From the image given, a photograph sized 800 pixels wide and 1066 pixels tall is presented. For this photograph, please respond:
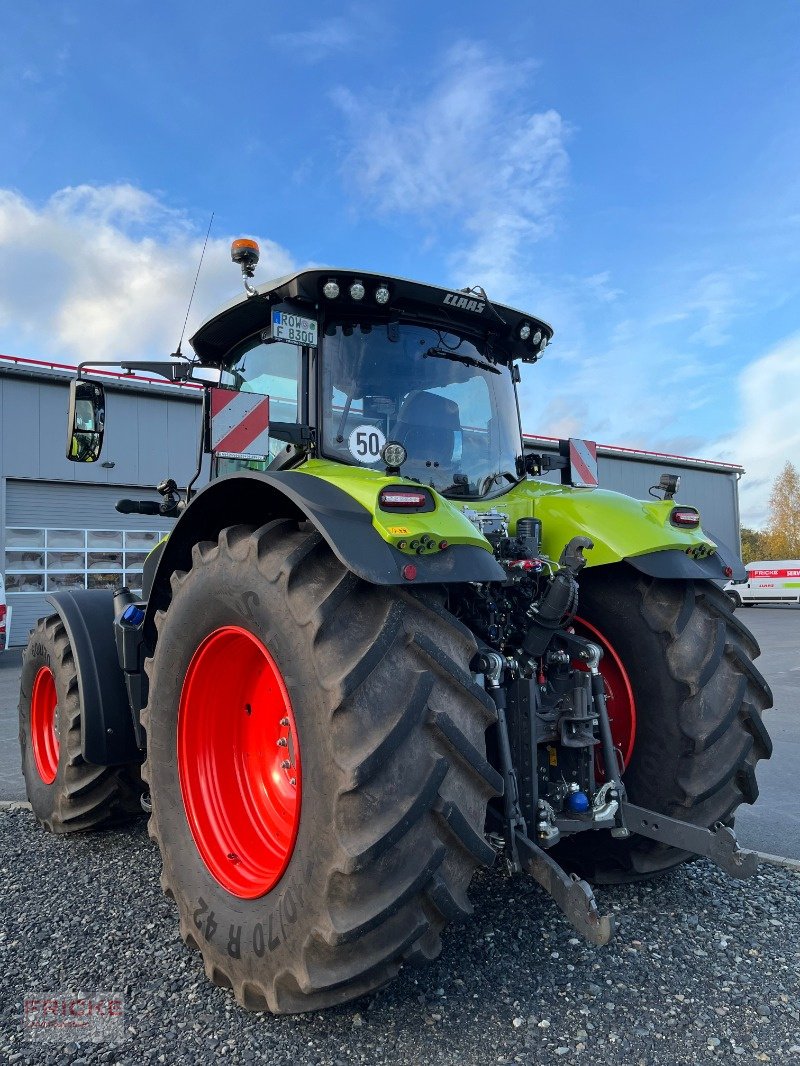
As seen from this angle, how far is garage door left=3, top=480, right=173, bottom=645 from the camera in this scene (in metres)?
14.9

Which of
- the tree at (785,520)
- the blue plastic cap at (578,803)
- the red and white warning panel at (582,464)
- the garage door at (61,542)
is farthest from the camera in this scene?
the tree at (785,520)

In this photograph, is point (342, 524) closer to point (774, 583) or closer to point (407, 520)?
point (407, 520)

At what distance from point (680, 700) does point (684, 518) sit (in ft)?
2.29

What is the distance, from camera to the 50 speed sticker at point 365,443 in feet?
9.64

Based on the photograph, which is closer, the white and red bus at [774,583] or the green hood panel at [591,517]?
the green hood panel at [591,517]

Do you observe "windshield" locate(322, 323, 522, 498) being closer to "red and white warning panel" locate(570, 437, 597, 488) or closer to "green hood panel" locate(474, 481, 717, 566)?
"green hood panel" locate(474, 481, 717, 566)

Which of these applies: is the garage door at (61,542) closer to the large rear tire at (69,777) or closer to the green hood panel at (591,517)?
the large rear tire at (69,777)

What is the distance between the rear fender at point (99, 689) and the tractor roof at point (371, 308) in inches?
59.8

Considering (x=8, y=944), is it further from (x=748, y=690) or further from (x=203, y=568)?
(x=748, y=690)

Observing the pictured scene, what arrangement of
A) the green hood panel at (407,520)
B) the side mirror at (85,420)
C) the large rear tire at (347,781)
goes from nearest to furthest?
the large rear tire at (347,781)
the green hood panel at (407,520)
the side mirror at (85,420)

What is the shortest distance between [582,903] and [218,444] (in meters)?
2.00

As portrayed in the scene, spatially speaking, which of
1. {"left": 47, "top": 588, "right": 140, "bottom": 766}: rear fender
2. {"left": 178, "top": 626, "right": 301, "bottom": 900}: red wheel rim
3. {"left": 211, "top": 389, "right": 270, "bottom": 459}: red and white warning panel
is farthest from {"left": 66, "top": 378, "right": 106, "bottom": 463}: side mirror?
{"left": 178, "top": 626, "right": 301, "bottom": 900}: red wheel rim

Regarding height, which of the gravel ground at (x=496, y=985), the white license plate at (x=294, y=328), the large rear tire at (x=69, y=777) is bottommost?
the gravel ground at (x=496, y=985)

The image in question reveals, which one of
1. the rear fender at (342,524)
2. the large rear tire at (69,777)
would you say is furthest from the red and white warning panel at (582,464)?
the large rear tire at (69,777)
